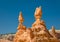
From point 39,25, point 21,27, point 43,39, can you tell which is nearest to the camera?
point 43,39

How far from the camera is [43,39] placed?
1614cm

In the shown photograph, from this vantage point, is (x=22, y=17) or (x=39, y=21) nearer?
(x=39, y=21)

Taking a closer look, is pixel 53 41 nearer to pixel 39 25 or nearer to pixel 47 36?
pixel 47 36

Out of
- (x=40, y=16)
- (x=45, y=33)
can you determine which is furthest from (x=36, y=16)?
(x=45, y=33)

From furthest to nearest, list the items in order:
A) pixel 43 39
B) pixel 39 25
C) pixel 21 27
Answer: pixel 21 27
pixel 39 25
pixel 43 39

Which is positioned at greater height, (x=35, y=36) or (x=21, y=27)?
(x=21, y=27)

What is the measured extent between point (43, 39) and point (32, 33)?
0.98 metres

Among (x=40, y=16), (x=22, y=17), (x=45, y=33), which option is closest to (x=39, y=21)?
(x=40, y=16)

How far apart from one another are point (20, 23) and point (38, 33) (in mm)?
12135

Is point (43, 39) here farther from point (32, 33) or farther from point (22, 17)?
point (22, 17)

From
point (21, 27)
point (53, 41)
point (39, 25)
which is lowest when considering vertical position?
point (53, 41)

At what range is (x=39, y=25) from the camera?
18047 mm

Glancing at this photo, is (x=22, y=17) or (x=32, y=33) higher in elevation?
(x=22, y=17)

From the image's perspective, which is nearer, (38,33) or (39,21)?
(38,33)
